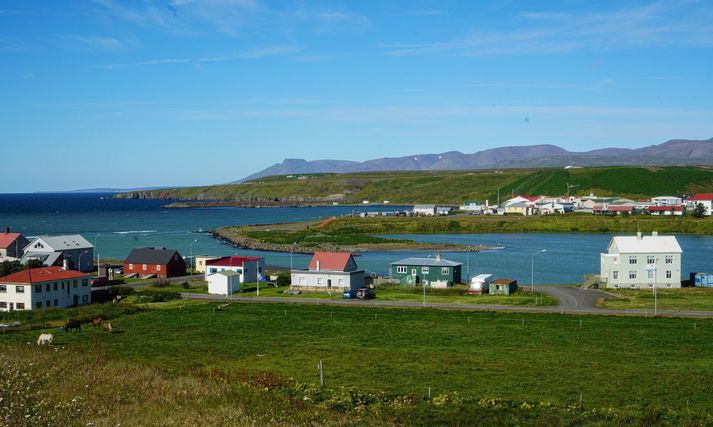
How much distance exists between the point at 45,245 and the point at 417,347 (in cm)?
4447

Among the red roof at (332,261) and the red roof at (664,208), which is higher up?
the red roof at (664,208)

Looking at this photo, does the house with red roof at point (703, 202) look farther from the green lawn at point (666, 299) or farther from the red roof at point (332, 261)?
the red roof at point (332, 261)

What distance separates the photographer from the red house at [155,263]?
209ft

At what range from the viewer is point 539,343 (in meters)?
32.5

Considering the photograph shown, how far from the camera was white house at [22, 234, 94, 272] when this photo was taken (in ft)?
204

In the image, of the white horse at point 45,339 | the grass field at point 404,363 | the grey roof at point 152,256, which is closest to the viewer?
the grass field at point 404,363

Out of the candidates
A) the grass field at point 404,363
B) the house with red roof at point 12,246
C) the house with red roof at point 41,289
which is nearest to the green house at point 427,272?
the grass field at point 404,363

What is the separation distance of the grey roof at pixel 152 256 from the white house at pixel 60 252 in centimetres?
527

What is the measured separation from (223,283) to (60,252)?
814 inches

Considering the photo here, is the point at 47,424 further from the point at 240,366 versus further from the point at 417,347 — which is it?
the point at 417,347

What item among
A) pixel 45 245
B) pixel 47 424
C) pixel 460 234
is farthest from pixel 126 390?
pixel 460 234

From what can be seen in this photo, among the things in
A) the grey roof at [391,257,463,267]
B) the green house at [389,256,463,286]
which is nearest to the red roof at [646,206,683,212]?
the green house at [389,256,463,286]

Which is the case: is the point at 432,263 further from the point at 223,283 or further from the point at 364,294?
the point at 223,283

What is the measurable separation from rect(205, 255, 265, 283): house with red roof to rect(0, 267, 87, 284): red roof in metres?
→ 11.8
